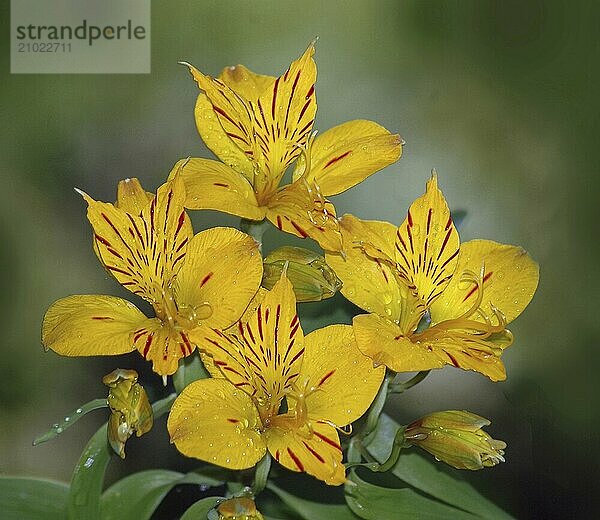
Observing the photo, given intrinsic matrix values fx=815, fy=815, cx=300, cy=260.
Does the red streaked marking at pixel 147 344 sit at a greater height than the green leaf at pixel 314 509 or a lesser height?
greater

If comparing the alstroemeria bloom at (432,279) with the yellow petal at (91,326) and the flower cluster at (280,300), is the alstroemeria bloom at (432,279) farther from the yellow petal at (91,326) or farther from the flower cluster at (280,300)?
the yellow petal at (91,326)

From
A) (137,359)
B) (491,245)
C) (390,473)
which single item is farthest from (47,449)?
(491,245)

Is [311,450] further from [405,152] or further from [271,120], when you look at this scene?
[405,152]

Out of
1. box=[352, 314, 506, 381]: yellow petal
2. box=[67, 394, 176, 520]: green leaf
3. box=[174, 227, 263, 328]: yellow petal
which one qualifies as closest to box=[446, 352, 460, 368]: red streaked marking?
box=[352, 314, 506, 381]: yellow petal

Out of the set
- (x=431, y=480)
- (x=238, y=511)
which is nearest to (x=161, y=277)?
(x=238, y=511)

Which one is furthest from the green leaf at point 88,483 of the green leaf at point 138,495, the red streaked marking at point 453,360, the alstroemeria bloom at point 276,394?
the red streaked marking at point 453,360
